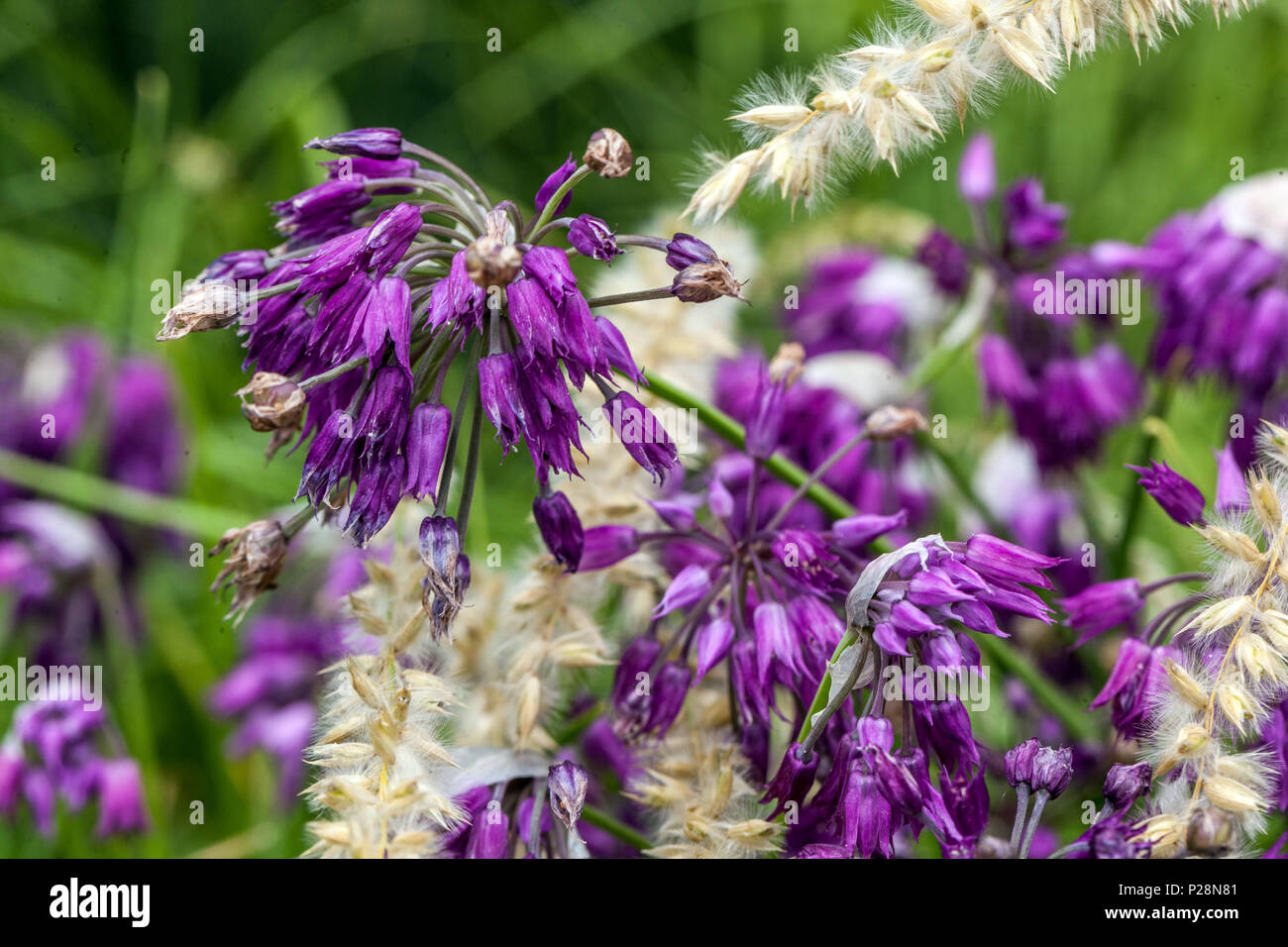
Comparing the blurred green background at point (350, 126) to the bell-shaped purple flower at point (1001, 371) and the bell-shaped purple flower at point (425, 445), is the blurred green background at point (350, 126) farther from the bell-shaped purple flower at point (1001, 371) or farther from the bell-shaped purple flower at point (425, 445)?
the bell-shaped purple flower at point (425, 445)

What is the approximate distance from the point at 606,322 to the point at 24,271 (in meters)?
1.43

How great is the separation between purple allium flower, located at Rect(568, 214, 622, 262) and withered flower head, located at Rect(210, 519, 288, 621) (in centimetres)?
24

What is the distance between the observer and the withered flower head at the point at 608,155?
596 mm

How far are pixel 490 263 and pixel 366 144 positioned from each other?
175 millimetres

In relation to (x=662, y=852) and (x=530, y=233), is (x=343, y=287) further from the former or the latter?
(x=662, y=852)

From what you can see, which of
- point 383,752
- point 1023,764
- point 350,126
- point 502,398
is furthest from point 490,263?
point 350,126

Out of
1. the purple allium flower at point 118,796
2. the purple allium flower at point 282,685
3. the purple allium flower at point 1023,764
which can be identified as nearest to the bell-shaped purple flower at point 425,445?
the purple allium flower at point 1023,764

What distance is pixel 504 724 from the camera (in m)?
0.76

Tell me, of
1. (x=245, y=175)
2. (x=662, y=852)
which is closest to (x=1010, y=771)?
(x=662, y=852)

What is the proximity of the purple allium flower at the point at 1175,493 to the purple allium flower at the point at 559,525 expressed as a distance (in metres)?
0.34

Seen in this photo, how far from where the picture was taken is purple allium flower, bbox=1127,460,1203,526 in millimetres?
663

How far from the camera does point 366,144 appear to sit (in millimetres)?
653

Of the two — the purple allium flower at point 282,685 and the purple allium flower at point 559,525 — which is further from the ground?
the purple allium flower at point 559,525

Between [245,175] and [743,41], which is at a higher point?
[743,41]
